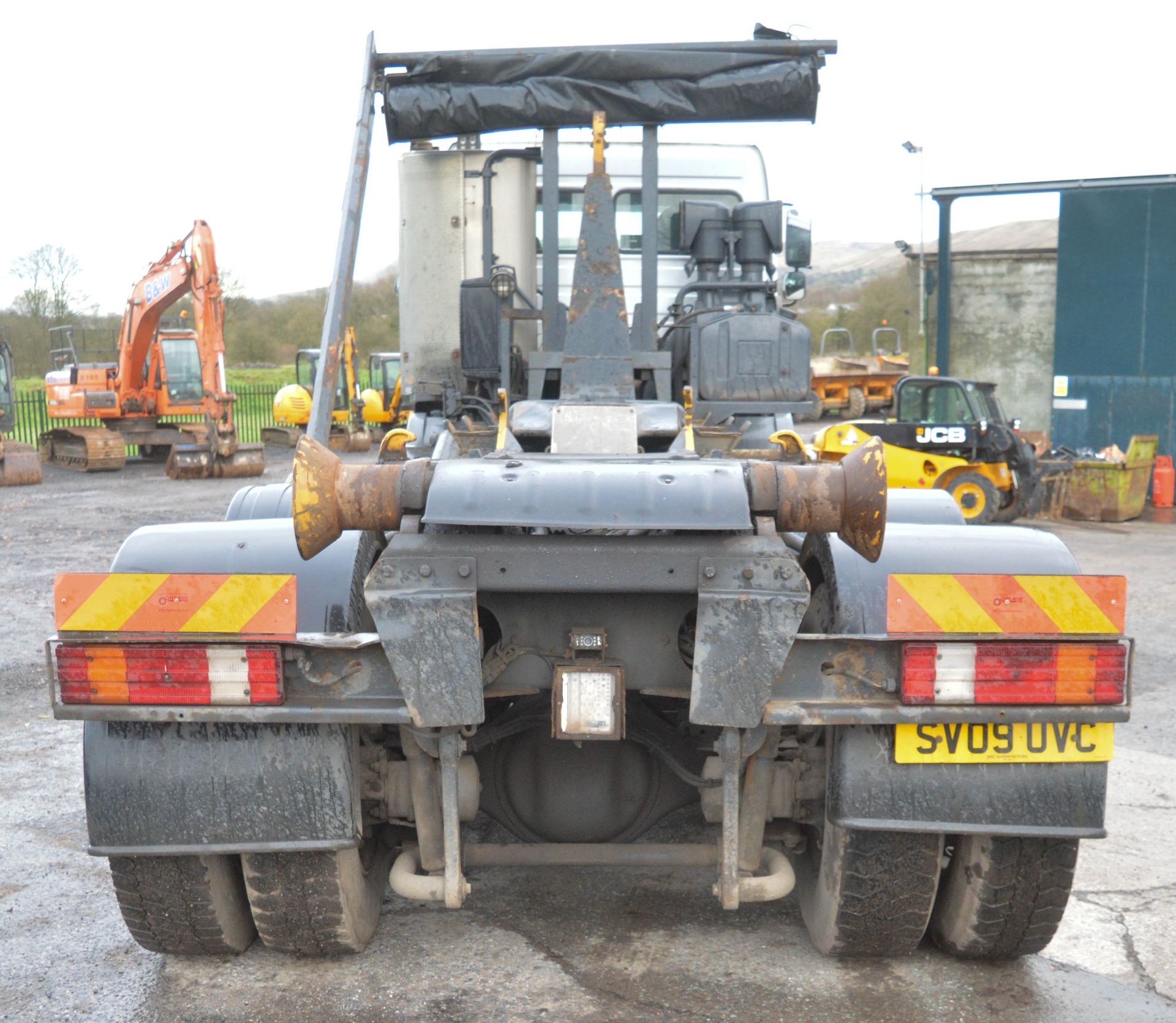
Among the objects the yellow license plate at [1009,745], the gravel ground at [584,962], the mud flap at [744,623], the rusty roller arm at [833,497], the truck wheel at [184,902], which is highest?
the rusty roller arm at [833,497]

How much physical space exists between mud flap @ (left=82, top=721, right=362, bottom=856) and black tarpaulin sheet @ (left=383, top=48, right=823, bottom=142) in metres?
2.76

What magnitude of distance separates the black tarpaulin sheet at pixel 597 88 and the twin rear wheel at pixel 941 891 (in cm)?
284

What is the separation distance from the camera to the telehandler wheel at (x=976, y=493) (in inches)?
507

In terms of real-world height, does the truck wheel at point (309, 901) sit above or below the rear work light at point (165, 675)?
below

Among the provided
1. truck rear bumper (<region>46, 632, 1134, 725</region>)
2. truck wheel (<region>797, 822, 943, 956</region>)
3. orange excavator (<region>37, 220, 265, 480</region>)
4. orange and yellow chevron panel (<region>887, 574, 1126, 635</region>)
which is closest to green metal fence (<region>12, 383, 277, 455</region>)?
orange excavator (<region>37, 220, 265, 480</region>)

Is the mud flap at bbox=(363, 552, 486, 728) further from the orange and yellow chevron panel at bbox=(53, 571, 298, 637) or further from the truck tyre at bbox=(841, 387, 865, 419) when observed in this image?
the truck tyre at bbox=(841, 387, 865, 419)

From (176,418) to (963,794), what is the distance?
75.8 feet

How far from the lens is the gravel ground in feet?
10.2

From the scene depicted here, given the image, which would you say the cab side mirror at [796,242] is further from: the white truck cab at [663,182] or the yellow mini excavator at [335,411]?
the yellow mini excavator at [335,411]

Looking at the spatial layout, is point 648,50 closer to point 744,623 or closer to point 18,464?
point 744,623

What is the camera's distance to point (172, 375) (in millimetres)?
22891

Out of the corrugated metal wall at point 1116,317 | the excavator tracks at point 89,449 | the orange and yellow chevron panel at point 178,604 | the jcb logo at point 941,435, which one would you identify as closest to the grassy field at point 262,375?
the excavator tracks at point 89,449

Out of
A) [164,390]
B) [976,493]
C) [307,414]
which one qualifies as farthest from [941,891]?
[307,414]

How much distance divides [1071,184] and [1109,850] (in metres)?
14.2
